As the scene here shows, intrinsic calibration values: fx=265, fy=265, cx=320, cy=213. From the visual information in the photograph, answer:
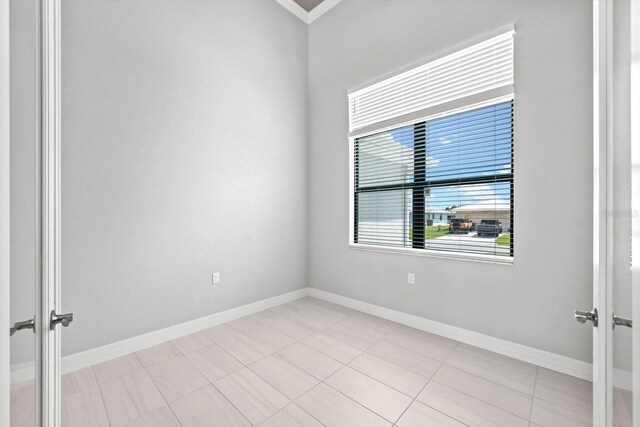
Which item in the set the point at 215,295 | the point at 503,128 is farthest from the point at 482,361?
the point at 215,295

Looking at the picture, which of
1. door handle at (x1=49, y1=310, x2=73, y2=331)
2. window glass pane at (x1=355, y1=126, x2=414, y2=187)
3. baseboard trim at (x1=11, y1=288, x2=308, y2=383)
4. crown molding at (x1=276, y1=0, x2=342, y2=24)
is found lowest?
baseboard trim at (x1=11, y1=288, x2=308, y2=383)

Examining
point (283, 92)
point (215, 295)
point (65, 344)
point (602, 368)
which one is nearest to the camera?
point (602, 368)

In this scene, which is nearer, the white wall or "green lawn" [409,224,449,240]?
the white wall

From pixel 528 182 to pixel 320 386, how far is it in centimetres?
211

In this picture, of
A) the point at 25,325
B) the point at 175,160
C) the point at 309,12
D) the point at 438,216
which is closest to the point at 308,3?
the point at 309,12

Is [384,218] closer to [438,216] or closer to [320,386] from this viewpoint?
[438,216]

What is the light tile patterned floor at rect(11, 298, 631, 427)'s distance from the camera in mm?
1483

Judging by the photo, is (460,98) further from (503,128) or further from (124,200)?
(124,200)

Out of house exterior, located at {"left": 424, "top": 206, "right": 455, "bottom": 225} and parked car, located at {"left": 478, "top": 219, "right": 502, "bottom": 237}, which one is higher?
house exterior, located at {"left": 424, "top": 206, "right": 455, "bottom": 225}

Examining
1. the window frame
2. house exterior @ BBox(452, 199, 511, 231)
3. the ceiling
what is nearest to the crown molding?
the ceiling

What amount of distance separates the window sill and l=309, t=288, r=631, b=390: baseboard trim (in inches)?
24.2

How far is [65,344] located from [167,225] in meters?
1.06

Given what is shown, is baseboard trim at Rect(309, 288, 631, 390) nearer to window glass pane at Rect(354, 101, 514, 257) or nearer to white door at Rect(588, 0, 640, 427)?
window glass pane at Rect(354, 101, 514, 257)

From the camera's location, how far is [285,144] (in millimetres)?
3363
